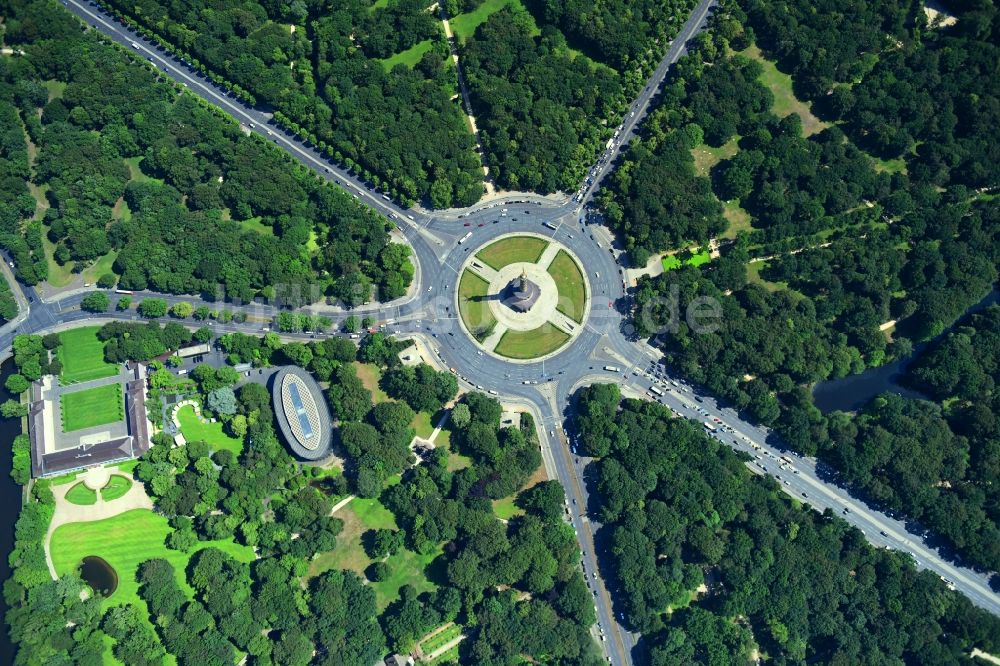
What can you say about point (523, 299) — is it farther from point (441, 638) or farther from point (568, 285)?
point (441, 638)

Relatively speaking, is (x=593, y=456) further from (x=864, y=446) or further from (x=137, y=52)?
(x=137, y=52)

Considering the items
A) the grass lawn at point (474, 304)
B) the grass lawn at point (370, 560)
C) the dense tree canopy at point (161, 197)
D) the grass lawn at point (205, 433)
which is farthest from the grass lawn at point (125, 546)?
the grass lawn at point (474, 304)

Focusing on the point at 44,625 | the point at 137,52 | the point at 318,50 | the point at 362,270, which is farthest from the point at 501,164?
the point at 44,625

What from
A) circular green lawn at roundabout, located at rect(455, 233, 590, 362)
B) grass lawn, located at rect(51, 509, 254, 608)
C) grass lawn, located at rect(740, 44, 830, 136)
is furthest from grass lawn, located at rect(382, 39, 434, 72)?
grass lawn, located at rect(51, 509, 254, 608)

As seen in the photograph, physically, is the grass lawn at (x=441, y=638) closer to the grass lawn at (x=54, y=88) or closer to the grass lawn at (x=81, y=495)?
the grass lawn at (x=81, y=495)

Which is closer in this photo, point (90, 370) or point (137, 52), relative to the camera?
point (90, 370)

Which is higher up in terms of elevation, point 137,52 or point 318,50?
point 318,50

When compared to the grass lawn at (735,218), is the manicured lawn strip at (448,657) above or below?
below
